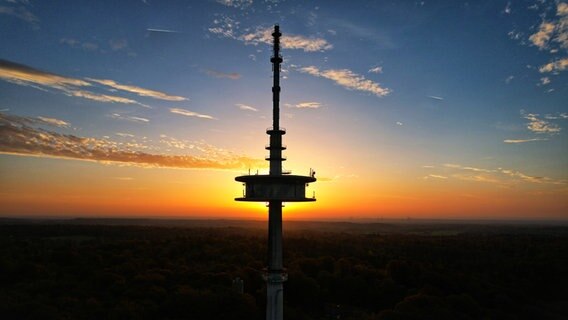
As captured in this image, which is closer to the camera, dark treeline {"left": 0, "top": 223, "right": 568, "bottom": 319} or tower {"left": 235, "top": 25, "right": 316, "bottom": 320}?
tower {"left": 235, "top": 25, "right": 316, "bottom": 320}

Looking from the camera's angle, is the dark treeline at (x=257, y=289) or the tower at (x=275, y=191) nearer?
the tower at (x=275, y=191)

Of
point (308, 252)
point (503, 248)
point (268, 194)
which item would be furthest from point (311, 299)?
point (503, 248)

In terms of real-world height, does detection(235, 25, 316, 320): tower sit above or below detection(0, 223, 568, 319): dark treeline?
above

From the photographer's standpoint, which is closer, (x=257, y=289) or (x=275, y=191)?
(x=275, y=191)

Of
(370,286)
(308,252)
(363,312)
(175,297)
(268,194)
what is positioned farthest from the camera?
(308,252)

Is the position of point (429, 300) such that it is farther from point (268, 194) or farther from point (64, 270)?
point (64, 270)

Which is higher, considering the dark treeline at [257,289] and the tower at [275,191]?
the tower at [275,191]

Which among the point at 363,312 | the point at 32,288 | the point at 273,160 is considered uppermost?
the point at 273,160

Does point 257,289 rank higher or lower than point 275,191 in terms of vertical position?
lower
